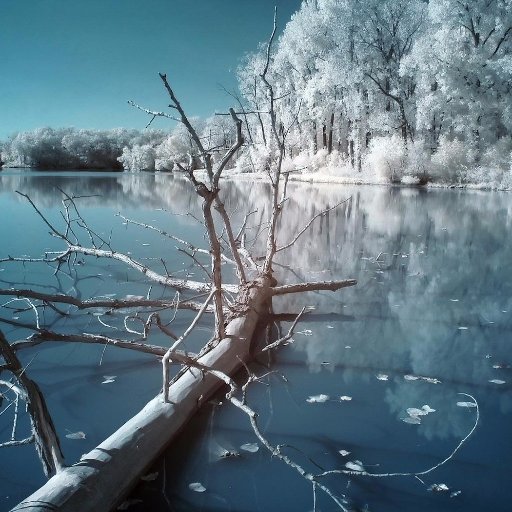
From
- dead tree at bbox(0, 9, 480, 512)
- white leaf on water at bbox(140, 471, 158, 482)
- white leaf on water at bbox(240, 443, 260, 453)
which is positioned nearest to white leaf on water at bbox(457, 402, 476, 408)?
dead tree at bbox(0, 9, 480, 512)

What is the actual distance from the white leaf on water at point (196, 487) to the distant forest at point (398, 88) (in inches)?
671

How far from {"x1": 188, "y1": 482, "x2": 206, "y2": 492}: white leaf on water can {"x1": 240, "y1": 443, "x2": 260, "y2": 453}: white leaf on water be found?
44cm

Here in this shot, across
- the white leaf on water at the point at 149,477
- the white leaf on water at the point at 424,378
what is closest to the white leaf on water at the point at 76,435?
the white leaf on water at the point at 149,477

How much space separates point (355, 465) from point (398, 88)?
31.4 m

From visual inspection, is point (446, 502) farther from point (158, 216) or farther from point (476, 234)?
point (158, 216)

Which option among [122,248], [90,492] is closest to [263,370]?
[90,492]

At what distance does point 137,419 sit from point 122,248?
280 inches

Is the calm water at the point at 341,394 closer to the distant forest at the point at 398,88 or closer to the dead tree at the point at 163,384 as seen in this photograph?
the dead tree at the point at 163,384

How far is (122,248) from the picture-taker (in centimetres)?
976

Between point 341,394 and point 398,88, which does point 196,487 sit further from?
point 398,88

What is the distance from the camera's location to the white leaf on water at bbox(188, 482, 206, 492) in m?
2.77

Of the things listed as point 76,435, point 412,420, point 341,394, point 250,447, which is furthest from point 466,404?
point 76,435

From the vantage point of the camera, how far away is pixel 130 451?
2742 mm

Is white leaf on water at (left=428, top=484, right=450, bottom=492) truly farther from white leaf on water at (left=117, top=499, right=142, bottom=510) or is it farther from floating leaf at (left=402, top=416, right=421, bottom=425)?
white leaf on water at (left=117, top=499, right=142, bottom=510)
